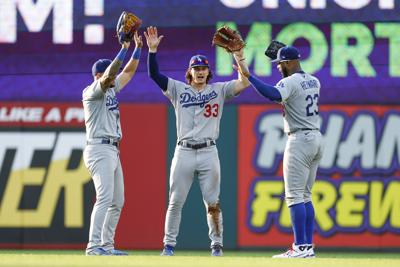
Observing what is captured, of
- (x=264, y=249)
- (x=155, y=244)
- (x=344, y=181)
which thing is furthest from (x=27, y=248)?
(x=344, y=181)

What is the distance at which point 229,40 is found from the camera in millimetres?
9570

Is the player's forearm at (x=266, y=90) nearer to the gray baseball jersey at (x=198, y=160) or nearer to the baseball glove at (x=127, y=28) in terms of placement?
the gray baseball jersey at (x=198, y=160)

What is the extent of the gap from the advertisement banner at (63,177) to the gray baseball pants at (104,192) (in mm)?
1570

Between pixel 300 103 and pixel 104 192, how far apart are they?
5.39 ft

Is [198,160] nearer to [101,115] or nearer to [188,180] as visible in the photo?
[188,180]

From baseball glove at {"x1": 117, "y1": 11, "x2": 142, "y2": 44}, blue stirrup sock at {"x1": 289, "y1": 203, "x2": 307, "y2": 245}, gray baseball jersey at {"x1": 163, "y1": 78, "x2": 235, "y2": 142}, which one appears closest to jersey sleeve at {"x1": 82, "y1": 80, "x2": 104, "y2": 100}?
baseball glove at {"x1": 117, "y1": 11, "x2": 142, "y2": 44}

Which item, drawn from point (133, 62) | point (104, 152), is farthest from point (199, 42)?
point (104, 152)

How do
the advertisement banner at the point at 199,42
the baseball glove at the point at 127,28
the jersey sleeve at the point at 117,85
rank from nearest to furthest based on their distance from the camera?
the baseball glove at the point at 127,28 → the jersey sleeve at the point at 117,85 → the advertisement banner at the point at 199,42

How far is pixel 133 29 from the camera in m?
9.64

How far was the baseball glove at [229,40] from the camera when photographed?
948 centimetres

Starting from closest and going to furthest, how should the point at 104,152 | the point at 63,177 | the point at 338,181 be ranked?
the point at 104,152
the point at 338,181
the point at 63,177

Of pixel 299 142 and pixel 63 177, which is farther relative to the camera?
pixel 63 177

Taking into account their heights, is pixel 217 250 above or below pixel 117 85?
below

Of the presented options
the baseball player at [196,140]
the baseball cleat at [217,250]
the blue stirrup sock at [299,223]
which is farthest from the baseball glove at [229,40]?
the baseball cleat at [217,250]
